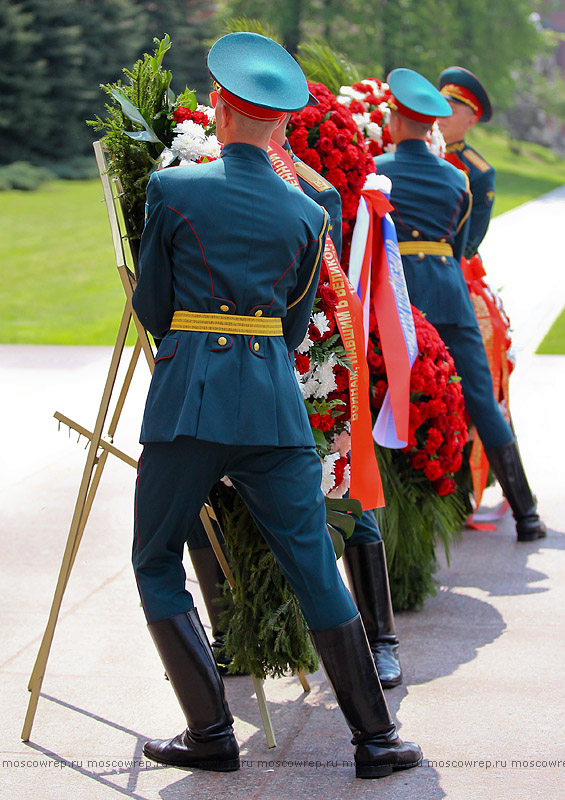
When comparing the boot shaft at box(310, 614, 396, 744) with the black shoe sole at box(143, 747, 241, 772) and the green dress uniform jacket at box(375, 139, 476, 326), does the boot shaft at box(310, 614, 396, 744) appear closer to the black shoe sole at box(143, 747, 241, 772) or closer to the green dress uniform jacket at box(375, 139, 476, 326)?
the black shoe sole at box(143, 747, 241, 772)

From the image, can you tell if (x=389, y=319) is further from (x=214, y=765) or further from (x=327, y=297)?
(x=214, y=765)

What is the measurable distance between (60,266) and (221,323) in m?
15.1

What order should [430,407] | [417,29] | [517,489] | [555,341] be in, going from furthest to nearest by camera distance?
1. [417,29]
2. [555,341]
3. [517,489]
4. [430,407]

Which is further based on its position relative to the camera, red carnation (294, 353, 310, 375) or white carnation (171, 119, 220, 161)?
red carnation (294, 353, 310, 375)

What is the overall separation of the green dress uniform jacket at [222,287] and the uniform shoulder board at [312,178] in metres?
0.56

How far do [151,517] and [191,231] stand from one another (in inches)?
28.9

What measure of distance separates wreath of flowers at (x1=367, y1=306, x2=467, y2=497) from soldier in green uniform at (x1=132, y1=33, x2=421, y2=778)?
1.17 metres

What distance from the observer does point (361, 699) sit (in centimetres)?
295

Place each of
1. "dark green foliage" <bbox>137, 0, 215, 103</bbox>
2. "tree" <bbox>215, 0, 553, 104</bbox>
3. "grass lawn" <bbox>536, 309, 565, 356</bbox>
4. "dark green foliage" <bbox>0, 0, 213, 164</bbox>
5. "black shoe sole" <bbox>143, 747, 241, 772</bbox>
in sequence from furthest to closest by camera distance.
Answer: "tree" <bbox>215, 0, 553, 104</bbox> → "dark green foliage" <bbox>137, 0, 215, 103</bbox> → "dark green foliage" <bbox>0, 0, 213, 164</bbox> → "grass lawn" <bbox>536, 309, 565, 356</bbox> → "black shoe sole" <bbox>143, 747, 241, 772</bbox>

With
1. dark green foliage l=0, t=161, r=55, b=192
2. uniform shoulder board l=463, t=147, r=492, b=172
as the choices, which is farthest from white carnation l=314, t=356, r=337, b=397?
dark green foliage l=0, t=161, r=55, b=192

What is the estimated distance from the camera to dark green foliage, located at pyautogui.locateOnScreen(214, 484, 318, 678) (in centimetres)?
323

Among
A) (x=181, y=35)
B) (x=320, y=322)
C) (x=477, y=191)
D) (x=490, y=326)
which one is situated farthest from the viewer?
(x=181, y=35)

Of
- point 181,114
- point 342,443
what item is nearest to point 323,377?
point 342,443

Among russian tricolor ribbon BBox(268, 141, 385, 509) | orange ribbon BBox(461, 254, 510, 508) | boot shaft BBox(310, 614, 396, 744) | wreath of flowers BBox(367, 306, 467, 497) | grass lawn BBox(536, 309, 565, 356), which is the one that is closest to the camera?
boot shaft BBox(310, 614, 396, 744)
